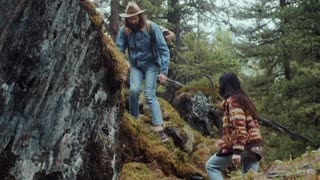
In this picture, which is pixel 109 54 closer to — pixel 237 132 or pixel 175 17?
pixel 237 132

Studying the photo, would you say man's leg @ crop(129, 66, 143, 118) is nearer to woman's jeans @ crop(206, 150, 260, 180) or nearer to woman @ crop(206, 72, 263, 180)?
woman @ crop(206, 72, 263, 180)

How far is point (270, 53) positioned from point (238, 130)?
32.7ft

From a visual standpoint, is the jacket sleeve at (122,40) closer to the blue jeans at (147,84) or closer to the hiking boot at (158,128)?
the blue jeans at (147,84)

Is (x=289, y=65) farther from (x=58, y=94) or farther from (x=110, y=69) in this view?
(x=58, y=94)

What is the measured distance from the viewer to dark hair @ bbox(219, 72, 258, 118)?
5539 mm

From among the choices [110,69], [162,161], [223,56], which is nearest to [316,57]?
[223,56]

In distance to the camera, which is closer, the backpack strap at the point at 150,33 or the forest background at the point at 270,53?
the backpack strap at the point at 150,33

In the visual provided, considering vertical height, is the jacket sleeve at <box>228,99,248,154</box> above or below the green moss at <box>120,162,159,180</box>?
above

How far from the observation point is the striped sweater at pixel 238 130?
5.43 meters

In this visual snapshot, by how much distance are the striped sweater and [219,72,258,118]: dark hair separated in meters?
0.06

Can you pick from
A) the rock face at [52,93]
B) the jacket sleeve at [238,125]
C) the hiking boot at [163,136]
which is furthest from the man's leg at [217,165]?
the hiking boot at [163,136]

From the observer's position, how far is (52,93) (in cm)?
502

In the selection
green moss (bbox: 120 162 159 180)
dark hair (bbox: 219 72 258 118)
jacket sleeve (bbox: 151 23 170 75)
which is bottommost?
green moss (bbox: 120 162 159 180)

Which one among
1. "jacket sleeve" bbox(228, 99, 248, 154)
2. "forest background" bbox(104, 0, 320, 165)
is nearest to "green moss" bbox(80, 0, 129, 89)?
"jacket sleeve" bbox(228, 99, 248, 154)
